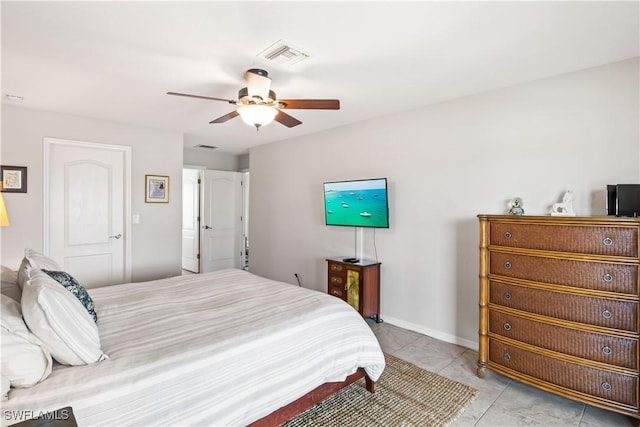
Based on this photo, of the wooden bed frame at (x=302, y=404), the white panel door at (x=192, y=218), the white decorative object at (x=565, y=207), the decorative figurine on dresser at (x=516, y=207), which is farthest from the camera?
the white panel door at (x=192, y=218)

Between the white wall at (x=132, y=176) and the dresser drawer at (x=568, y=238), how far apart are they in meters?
4.19

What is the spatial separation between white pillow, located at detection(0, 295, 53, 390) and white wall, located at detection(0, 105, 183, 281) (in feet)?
9.65

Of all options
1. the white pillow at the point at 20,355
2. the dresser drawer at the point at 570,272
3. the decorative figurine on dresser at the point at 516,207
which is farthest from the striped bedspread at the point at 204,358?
the decorative figurine on dresser at the point at 516,207

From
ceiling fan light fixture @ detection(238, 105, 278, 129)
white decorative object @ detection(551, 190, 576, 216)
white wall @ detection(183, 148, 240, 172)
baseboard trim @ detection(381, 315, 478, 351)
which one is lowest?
baseboard trim @ detection(381, 315, 478, 351)

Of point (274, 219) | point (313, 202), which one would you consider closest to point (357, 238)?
point (313, 202)

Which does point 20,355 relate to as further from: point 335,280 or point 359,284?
point 335,280

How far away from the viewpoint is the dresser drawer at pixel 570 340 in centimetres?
198

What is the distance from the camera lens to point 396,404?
7.30ft

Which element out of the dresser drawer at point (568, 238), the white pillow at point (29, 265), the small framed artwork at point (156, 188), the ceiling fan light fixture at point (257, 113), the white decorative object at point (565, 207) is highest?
the ceiling fan light fixture at point (257, 113)

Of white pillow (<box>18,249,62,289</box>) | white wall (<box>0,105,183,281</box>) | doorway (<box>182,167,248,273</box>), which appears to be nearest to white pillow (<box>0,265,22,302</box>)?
white pillow (<box>18,249,62,289</box>)

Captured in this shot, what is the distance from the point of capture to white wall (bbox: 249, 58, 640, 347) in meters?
2.48

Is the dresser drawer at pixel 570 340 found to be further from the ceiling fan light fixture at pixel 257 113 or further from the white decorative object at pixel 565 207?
the ceiling fan light fixture at pixel 257 113

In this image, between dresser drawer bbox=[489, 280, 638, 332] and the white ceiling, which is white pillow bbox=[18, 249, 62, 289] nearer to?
the white ceiling

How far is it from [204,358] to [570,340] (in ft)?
7.68
